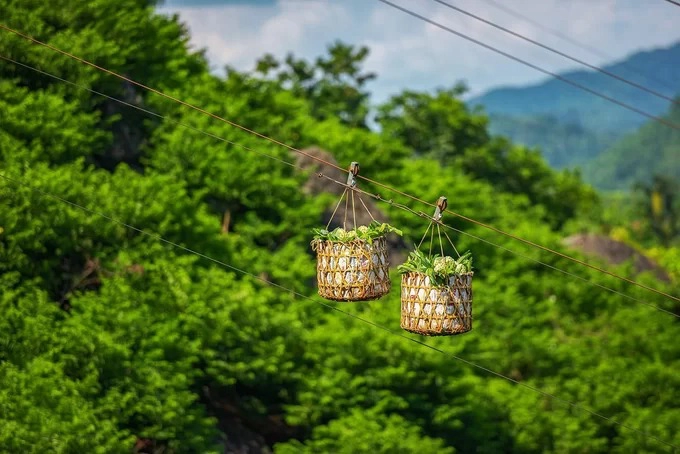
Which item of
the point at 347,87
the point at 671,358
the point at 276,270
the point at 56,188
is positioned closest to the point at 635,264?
the point at 671,358

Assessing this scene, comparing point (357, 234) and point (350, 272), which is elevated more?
point (357, 234)

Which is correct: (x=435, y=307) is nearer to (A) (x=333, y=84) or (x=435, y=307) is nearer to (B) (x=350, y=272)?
(B) (x=350, y=272)

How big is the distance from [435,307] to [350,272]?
2.59 feet

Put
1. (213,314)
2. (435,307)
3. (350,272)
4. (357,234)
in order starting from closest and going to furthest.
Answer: (435,307) → (350,272) → (357,234) → (213,314)

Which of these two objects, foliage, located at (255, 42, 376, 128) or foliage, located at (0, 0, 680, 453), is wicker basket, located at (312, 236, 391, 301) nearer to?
foliage, located at (0, 0, 680, 453)

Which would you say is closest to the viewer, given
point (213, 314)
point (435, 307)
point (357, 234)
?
point (435, 307)

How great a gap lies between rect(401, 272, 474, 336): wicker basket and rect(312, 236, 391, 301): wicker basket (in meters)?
0.28

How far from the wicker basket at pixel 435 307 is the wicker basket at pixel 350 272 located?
0.28m

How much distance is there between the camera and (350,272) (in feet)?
38.5

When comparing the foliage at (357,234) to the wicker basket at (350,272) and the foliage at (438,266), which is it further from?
the foliage at (438,266)

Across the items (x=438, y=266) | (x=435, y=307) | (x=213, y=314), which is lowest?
(x=213, y=314)

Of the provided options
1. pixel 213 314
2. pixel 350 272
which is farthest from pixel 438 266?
pixel 213 314

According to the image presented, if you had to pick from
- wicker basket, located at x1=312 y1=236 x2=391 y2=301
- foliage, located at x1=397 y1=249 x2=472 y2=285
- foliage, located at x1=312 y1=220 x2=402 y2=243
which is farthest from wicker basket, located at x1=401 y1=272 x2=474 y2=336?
foliage, located at x1=312 y1=220 x2=402 y2=243

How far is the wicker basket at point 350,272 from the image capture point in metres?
11.7
